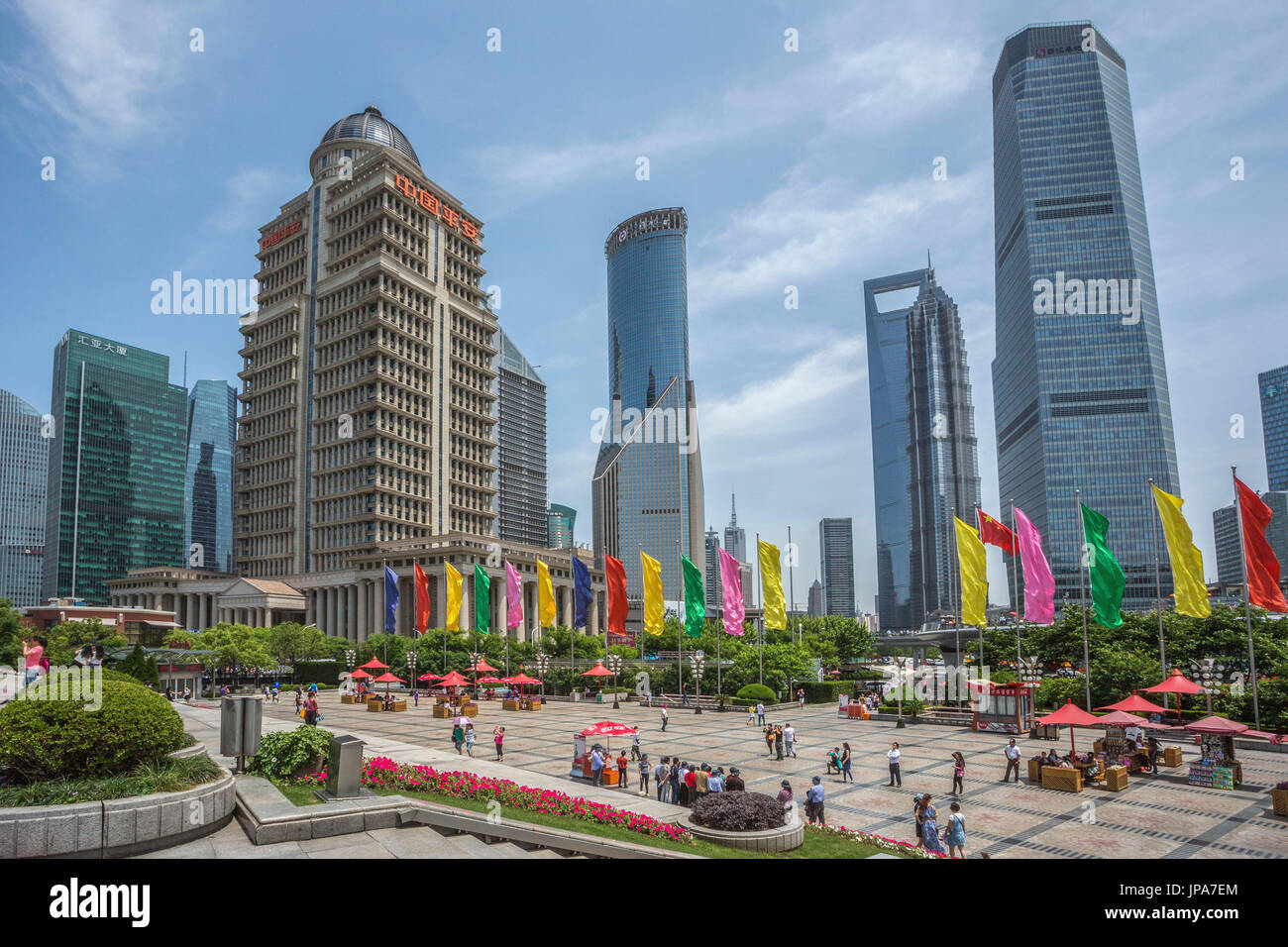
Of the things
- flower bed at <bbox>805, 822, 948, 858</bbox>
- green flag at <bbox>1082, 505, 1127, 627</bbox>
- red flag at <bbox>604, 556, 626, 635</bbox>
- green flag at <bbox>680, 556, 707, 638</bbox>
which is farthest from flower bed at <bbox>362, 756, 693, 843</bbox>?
red flag at <bbox>604, 556, 626, 635</bbox>

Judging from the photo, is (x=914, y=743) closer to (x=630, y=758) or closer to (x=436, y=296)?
(x=630, y=758)

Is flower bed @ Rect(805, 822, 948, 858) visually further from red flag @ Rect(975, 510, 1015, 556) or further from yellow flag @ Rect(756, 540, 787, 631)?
yellow flag @ Rect(756, 540, 787, 631)

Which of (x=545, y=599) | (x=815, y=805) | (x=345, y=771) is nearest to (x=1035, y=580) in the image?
(x=815, y=805)

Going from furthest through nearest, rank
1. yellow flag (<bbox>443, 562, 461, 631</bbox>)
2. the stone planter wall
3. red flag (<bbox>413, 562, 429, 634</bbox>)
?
red flag (<bbox>413, 562, 429, 634</bbox>) → yellow flag (<bbox>443, 562, 461, 631</bbox>) → the stone planter wall

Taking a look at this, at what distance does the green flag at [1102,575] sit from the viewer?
36.7 metres

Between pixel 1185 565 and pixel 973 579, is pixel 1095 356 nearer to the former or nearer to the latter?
pixel 973 579

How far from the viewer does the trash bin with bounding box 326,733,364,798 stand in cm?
1625

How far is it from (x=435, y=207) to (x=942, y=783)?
128m

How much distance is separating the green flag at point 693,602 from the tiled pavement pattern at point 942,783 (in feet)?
18.1

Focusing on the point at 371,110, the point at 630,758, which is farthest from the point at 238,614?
the point at 630,758

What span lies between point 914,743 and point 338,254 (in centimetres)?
12046

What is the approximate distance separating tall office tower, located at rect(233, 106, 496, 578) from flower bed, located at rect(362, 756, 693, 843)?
10331 cm

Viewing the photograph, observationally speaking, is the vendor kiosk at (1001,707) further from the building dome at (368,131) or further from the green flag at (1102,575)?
the building dome at (368,131)
